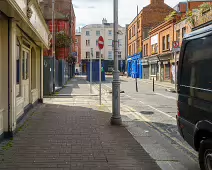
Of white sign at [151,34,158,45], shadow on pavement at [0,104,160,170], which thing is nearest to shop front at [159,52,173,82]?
white sign at [151,34,158,45]

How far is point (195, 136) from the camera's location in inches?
169

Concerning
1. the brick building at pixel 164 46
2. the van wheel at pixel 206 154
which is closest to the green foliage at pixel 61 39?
the brick building at pixel 164 46

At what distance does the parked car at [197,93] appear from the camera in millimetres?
3904

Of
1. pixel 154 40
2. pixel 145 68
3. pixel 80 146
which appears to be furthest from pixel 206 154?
pixel 145 68

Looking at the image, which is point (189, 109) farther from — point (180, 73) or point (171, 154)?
point (171, 154)

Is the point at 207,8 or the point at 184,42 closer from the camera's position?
the point at 184,42

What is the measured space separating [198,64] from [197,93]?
17.4 inches

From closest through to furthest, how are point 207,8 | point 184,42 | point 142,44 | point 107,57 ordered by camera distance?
point 184,42 → point 207,8 → point 142,44 → point 107,57

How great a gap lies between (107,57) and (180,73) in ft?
249

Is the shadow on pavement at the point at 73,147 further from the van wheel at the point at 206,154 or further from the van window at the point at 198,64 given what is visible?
the van window at the point at 198,64

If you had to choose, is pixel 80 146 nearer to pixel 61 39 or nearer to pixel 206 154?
pixel 206 154

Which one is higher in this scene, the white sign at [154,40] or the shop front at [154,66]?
the white sign at [154,40]

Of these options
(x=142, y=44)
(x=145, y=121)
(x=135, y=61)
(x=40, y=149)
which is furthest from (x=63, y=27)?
(x=40, y=149)

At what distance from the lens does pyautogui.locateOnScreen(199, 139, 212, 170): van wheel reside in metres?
3.88
